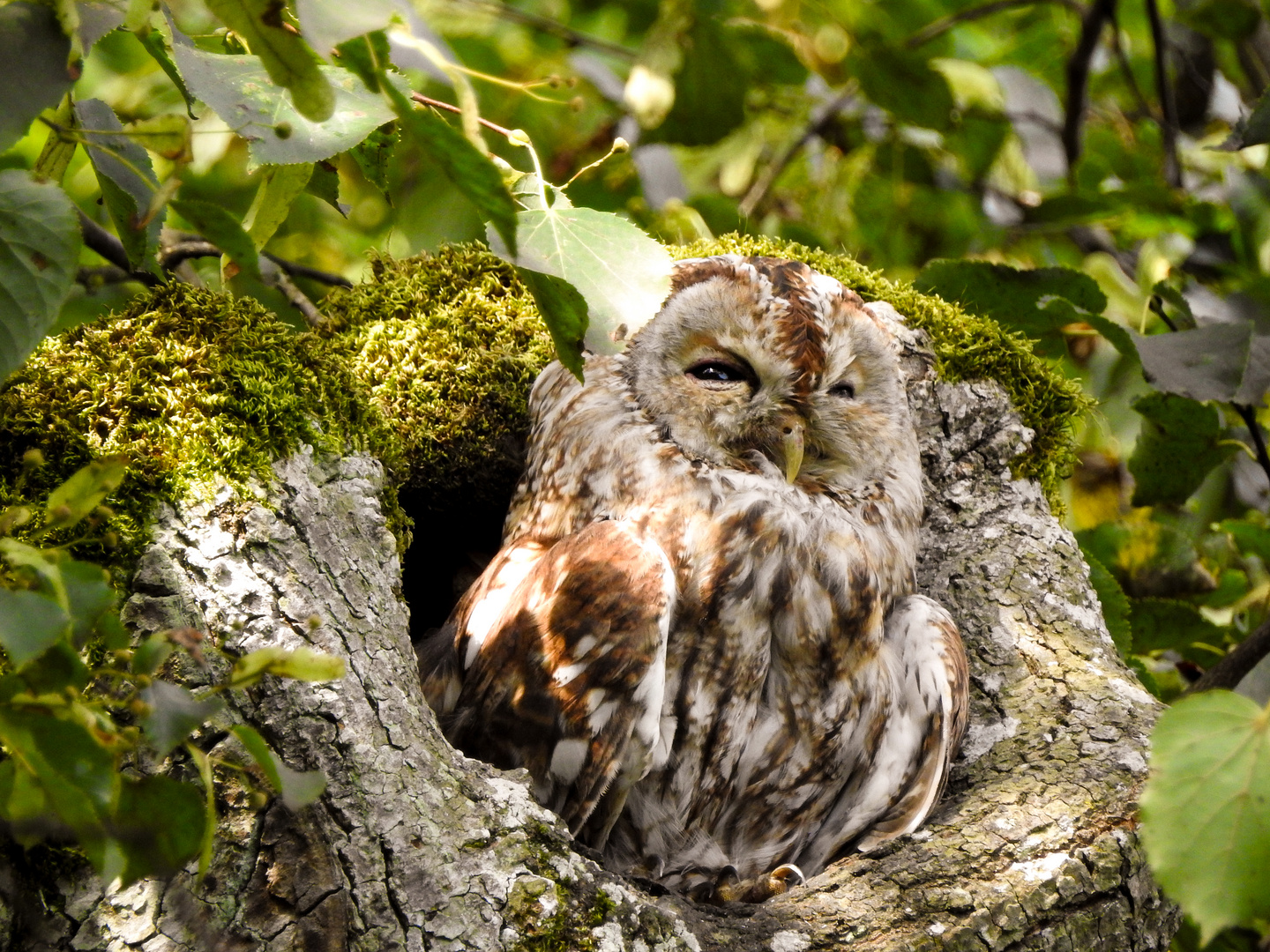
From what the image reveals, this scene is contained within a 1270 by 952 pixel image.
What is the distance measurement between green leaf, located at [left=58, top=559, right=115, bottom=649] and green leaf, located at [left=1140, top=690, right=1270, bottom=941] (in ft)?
3.13

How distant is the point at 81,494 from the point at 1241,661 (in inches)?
77.7

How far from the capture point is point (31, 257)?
3.60 feet

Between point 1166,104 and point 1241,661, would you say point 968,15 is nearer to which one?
point 1166,104

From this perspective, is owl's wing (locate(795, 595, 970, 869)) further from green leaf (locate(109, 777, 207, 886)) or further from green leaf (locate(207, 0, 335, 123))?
green leaf (locate(207, 0, 335, 123))

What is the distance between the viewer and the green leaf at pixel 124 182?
51.8 inches

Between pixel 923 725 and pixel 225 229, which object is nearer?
pixel 225 229

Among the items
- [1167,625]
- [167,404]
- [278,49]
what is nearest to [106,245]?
[167,404]

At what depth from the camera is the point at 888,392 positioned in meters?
2.03

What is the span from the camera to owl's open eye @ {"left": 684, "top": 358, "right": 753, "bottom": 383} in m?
1.89

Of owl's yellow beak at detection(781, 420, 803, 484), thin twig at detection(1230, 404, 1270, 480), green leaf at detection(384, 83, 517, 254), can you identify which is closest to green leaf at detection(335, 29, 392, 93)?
green leaf at detection(384, 83, 517, 254)

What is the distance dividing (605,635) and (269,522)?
0.49 m

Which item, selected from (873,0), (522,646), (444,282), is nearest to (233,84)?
(522,646)

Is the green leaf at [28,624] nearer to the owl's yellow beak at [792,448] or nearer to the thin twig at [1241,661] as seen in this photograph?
the owl's yellow beak at [792,448]

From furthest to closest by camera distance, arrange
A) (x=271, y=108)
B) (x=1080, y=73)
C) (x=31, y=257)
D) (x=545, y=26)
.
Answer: (x=1080, y=73) < (x=545, y=26) < (x=271, y=108) < (x=31, y=257)
